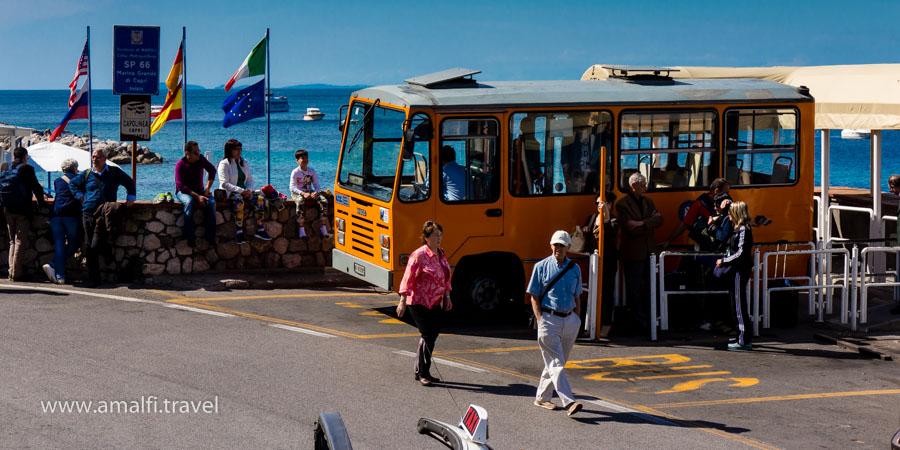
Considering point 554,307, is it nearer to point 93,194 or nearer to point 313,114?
point 93,194

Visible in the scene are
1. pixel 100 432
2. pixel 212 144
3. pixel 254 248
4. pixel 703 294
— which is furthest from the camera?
pixel 212 144

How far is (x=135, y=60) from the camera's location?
1691 centimetres

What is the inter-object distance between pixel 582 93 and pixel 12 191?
811 centimetres

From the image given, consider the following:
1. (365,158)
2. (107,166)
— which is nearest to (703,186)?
(365,158)

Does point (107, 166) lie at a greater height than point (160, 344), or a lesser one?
greater

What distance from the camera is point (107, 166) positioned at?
15242 mm

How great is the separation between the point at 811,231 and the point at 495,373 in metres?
5.73

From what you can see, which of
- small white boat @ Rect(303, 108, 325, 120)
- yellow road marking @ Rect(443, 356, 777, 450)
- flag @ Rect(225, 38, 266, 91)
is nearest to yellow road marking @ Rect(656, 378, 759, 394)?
yellow road marking @ Rect(443, 356, 777, 450)

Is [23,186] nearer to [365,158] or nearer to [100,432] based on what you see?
[365,158]

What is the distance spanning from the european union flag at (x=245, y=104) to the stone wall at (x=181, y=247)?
2.91m

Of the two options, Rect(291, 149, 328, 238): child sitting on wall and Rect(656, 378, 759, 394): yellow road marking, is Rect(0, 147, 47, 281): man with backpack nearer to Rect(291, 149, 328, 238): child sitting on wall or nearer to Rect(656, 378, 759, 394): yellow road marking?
Rect(291, 149, 328, 238): child sitting on wall

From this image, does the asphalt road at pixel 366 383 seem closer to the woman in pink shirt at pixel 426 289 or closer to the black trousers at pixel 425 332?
the black trousers at pixel 425 332

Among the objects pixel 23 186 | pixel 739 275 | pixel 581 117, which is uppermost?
pixel 581 117

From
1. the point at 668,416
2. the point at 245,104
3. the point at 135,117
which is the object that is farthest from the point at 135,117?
the point at 668,416
